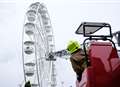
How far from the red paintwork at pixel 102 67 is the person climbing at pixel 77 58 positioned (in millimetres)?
471

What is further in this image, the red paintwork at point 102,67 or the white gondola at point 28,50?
the white gondola at point 28,50

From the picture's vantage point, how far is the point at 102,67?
4672 millimetres

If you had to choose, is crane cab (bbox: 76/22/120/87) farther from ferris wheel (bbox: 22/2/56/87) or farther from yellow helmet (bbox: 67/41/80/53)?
ferris wheel (bbox: 22/2/56/87)

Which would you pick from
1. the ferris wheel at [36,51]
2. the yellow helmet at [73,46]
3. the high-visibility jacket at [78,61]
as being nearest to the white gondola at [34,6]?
the ferris wheel at [36,51]

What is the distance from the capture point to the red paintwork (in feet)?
15.0

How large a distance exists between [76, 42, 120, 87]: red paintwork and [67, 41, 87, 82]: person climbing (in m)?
0.47

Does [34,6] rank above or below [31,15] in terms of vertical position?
above

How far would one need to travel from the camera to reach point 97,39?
513 cm

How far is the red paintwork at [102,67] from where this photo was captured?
4.58 meters

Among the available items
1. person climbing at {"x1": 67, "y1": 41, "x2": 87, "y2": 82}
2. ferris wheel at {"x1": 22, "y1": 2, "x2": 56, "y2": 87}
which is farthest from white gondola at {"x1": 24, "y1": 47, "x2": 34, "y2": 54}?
person climbing at {"x1": 67, "y1": 41, "x2": 87, "y2": 82}

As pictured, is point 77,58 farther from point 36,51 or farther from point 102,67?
point 36,51

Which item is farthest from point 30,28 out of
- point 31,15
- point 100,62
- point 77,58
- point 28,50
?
point 100,62

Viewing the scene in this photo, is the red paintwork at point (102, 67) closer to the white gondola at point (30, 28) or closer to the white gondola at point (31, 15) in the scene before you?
the white gondola at point (30, 28)

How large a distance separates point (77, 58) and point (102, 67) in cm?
75
